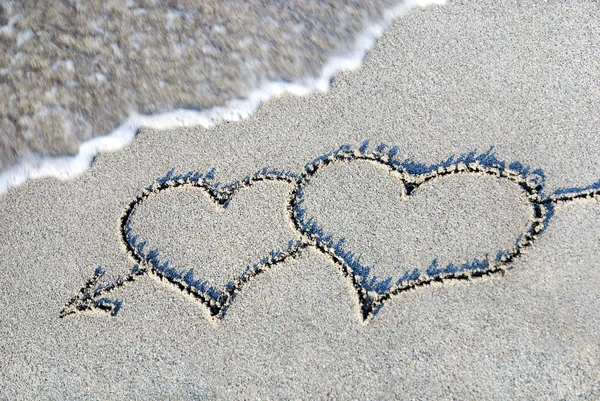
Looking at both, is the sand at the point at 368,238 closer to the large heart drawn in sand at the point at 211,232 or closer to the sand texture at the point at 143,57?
the large heart drawn in sand at the point at 211,232

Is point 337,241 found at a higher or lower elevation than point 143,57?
higher

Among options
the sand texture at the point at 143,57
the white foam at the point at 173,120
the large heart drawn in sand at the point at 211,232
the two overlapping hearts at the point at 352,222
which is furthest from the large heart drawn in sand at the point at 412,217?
the sand texture at the point at 143,57

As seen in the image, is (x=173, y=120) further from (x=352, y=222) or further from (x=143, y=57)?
(x=352, y=222)

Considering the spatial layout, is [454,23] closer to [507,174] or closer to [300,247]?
[507,174]

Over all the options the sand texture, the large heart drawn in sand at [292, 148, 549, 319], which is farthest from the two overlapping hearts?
the sand texture

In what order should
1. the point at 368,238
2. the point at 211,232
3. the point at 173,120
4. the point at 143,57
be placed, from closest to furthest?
the point at 368,238
the point at 211,232
the point at 173,120
the point at 143,57

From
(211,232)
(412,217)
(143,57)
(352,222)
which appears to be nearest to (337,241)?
(352,222)

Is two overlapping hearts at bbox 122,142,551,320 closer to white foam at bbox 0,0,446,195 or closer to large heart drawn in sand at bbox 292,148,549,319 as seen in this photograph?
large heart drawn in sand at bbox 292,148,549,319
